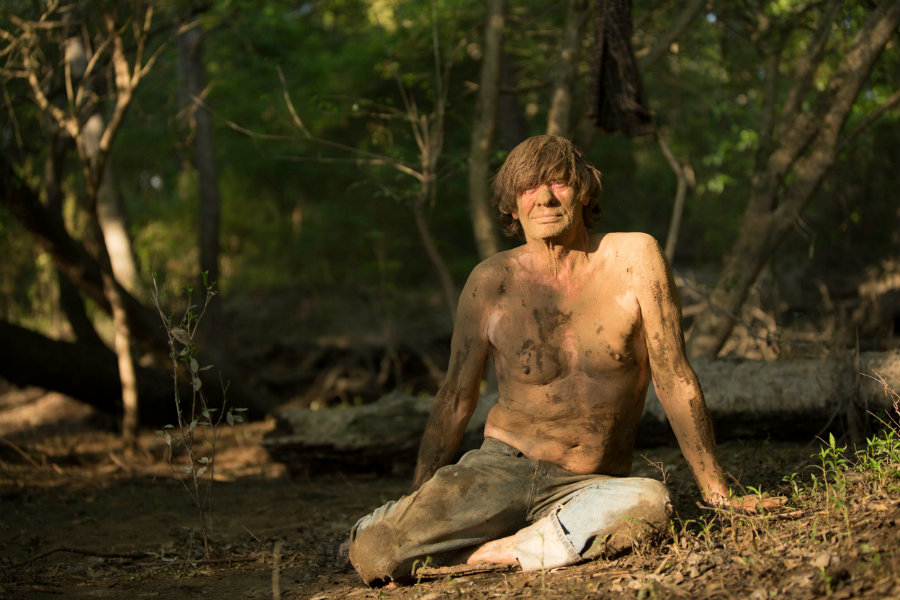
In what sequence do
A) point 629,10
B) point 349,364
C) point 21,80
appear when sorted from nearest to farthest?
point 629,10
point 21,80
point 349,364

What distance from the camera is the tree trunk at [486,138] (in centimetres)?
625

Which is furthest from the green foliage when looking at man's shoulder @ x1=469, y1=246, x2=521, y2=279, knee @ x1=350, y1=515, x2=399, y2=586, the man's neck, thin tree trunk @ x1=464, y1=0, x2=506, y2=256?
knee @ x1=350, y1=515, x2=399, y2=586

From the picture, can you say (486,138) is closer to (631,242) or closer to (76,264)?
(631,242)

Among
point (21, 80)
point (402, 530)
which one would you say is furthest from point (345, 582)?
point (21, 80)

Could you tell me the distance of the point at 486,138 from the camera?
6.25 metres

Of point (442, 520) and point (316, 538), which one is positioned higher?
point (442, 520)

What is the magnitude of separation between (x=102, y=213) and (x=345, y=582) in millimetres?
5903

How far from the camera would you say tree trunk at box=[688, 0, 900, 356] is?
19.2 ft

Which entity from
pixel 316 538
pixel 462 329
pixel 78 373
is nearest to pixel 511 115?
pixel 78 373

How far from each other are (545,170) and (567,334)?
25.6 inches

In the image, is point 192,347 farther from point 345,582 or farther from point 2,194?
point 2,194

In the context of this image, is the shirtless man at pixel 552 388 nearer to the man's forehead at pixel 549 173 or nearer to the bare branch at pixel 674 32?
the man's forehead at pixel 549 173

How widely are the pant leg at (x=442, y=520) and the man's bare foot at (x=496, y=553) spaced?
1.4 inches

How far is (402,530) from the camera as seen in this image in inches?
132
